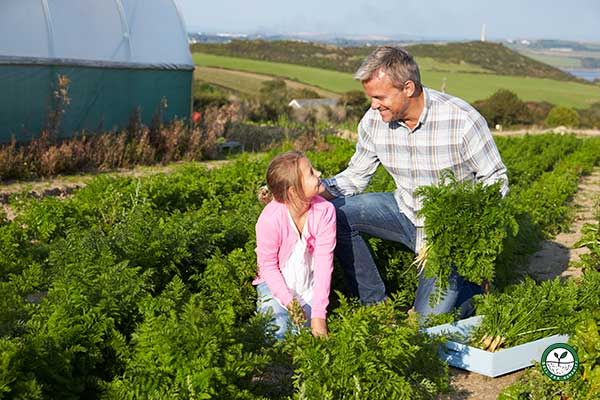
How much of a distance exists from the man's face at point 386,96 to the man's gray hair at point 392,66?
0.03 metres

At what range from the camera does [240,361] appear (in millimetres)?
3174

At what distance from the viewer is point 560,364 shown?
3.62 metres

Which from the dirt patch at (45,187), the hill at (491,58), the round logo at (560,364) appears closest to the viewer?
the round logo at (560,364)

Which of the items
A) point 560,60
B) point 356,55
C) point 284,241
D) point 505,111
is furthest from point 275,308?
point 560,60

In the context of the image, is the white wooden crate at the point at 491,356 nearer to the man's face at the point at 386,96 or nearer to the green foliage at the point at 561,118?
the man's face at the point at 386,96

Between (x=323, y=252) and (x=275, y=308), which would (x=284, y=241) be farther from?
(x=275, y=308)

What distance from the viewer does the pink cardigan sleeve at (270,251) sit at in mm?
4387

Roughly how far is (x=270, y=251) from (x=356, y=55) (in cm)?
7230

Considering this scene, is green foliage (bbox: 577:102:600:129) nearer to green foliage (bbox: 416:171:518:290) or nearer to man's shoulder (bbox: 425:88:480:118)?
man's shoulder (bbox: 425:88:480:118)

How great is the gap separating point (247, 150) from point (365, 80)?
10.7m

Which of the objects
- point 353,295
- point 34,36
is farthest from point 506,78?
point 353,295

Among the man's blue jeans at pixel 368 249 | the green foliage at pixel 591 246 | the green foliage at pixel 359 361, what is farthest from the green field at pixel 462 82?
the green foliage at pixel 359 361

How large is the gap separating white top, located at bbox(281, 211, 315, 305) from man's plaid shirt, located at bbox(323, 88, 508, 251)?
804 mm

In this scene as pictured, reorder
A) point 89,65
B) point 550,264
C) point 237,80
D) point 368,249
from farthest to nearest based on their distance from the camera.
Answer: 1. point 237,80
2. point 89,65
3. point 550,264
4. point 368,249
